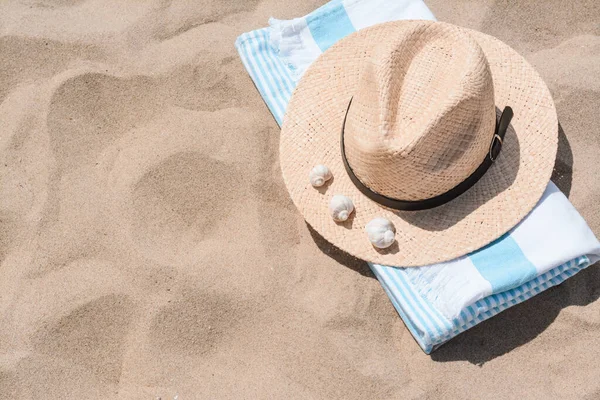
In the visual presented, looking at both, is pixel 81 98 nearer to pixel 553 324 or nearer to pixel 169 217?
pixel 169 217

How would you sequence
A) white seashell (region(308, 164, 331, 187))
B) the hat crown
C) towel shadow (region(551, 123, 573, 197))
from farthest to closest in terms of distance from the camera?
towel shadow (region(551, 123, 573, 197))
white seashell (region(308, 164, 331, 187))
the hat crown

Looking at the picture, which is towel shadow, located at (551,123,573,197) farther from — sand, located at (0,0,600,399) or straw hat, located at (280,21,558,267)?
straw hat, located at (280,21,558,267)

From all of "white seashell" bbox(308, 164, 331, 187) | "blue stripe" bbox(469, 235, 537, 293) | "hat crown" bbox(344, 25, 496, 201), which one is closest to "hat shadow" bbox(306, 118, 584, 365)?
"blue stripe" bbox(469, 235, 537, 293)

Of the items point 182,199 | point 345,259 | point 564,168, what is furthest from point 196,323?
point 564,168

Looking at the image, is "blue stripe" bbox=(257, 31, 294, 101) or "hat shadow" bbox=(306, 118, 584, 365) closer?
"hat shadow" bbox=(306, 118, 584, 365)

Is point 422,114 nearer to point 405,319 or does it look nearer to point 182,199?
point 405,319

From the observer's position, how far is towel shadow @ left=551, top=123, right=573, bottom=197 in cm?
244

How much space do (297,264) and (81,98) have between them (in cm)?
134

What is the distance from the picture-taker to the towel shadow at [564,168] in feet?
8.02

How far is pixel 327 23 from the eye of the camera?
2.70 m

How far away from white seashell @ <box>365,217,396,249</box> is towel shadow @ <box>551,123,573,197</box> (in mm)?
862

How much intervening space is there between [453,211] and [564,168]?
708 mm

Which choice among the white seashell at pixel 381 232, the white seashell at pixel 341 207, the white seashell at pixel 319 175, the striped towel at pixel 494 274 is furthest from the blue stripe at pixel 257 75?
the striped towel at pixel 494 274

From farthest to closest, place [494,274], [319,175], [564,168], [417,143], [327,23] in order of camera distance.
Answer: [327,23], [564,168], [319,175], [494,274], [417,143]
